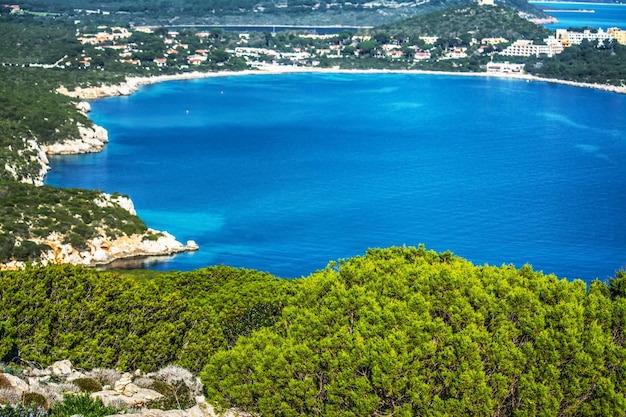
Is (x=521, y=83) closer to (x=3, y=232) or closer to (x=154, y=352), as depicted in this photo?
(x=3, y=232)

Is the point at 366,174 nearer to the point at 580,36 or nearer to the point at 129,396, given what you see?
the point at 129,396

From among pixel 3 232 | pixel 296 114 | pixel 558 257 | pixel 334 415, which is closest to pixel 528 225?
pixel 558 257

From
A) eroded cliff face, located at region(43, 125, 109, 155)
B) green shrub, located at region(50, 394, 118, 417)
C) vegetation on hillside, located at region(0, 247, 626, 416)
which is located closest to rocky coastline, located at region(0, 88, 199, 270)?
eroded cliff face, located at region(43, 125, 109, 155)

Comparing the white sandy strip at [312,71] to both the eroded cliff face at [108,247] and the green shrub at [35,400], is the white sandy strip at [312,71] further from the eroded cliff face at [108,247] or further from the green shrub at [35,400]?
the green shrub at [35,400]

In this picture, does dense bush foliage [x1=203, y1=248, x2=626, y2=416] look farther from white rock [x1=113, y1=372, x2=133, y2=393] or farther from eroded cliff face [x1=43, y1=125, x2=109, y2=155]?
eroded cliff face [x1=43, y1=125, x2=109, y2=155]

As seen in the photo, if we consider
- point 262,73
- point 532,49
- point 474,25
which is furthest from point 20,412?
point 474,25


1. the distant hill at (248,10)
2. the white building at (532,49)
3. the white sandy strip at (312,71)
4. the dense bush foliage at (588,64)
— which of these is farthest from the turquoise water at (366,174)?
the distant hill at (248,10)
